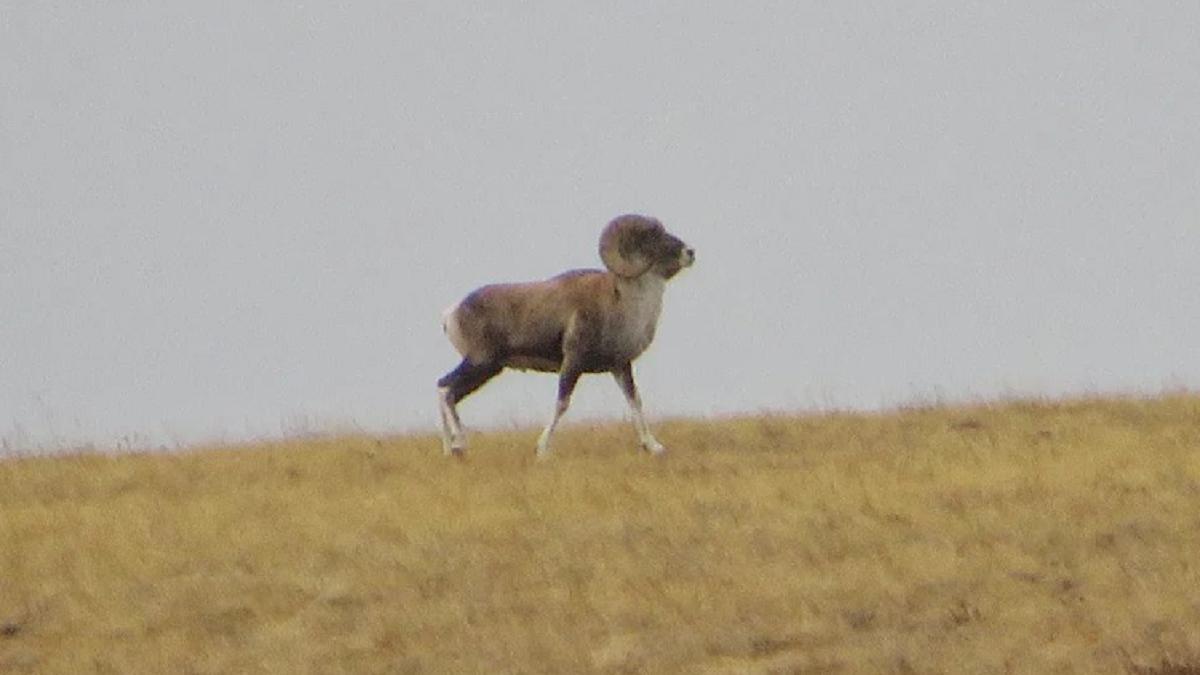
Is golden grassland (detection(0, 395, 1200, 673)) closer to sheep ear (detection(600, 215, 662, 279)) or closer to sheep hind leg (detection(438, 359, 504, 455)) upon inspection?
sheep hind leg (detection(438, 359, 504, 455))

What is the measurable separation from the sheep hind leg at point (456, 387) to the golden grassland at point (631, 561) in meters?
0.50

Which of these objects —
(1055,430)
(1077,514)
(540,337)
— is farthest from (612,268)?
(1077,514)

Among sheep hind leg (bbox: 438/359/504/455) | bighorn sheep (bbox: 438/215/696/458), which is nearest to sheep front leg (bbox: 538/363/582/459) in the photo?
bighorn sheep (bbox: 438/215/696/458)

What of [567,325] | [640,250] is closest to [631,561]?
[567,325]

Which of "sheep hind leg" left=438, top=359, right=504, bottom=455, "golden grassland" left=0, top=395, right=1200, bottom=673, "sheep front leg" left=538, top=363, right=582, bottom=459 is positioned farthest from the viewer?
"sheep hind leg" left=438, top=359, right=504, bottom=455

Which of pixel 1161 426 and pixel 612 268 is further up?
pixel 612 268

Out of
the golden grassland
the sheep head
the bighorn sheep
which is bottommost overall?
the golden grassland

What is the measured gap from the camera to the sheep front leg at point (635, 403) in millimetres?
22000

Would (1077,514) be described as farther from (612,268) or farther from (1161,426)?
(612,268)

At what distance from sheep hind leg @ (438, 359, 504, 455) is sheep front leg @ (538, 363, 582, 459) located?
0.69 meters

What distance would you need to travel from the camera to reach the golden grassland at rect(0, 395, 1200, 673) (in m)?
16.3

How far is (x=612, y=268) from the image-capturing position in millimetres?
22531

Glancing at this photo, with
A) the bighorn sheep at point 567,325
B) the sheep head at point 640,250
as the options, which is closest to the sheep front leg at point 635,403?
the bighorn sheep at point 567,325

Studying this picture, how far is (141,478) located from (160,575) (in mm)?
3405
